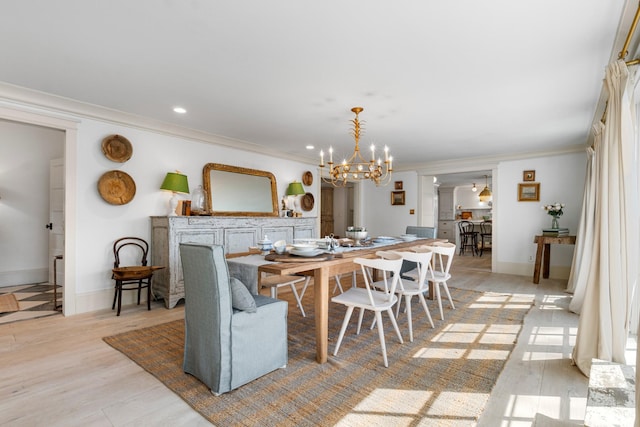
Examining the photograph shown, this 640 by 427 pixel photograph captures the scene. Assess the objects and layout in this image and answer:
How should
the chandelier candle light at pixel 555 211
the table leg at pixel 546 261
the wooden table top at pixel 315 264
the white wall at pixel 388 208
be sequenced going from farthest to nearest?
the white wall at pixel 388 208, the table leg at pixel 546 261, the chandelier candle light at pixel 555 211, the wooden table top at pixel 315 264

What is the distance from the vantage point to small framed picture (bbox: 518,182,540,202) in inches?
227

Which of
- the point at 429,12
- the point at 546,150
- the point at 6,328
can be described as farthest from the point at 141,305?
the point at 546,150

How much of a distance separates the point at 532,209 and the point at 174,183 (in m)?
6.01

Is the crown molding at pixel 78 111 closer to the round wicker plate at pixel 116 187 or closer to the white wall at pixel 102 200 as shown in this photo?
the white wall at pixel 102 200

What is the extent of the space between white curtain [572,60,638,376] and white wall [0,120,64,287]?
6490 mm

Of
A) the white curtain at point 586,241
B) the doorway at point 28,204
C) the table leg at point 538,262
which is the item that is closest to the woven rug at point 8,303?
the doorway at point 28,204

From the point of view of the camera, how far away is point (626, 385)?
69.9 inches

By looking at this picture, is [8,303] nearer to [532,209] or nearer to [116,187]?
[116,187]

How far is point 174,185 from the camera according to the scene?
405cm

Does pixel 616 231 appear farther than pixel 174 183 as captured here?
No

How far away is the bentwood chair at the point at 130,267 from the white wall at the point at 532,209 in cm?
601

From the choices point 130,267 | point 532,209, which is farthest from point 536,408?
point 532,209

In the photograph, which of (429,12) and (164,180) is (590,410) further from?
(164,180)

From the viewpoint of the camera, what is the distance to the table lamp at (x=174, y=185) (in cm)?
404
